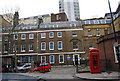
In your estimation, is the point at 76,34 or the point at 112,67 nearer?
the point at 112,67

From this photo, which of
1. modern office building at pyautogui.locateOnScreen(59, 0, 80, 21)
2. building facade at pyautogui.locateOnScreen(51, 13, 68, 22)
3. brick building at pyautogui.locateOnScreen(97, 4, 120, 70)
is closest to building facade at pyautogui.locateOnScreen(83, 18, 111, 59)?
brick building at pyautogui.locateOnScreen(97, 4, 120, 70)

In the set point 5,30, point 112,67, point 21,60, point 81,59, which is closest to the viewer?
point 112,67

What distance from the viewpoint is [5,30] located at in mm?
38219

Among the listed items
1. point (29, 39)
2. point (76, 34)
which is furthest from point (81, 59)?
point (29, 39)

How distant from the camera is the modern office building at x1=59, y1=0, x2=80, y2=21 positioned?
119 m

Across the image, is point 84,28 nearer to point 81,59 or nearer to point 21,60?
point 81,59

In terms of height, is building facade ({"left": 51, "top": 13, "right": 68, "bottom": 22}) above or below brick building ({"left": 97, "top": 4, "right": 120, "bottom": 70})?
above

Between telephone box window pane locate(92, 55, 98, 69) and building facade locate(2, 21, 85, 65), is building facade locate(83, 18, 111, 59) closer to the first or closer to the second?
building facade locate(2, 21, 85, 65)

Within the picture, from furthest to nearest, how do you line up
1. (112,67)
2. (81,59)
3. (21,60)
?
(21,60) < (81,59) < (112,67)

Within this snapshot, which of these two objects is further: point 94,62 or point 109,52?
point 109,52

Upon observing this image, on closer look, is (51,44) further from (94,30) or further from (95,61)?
(95,61)

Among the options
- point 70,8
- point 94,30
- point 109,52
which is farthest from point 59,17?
point 70,8

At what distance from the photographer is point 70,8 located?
4756 inches

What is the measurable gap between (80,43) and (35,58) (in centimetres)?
1226
